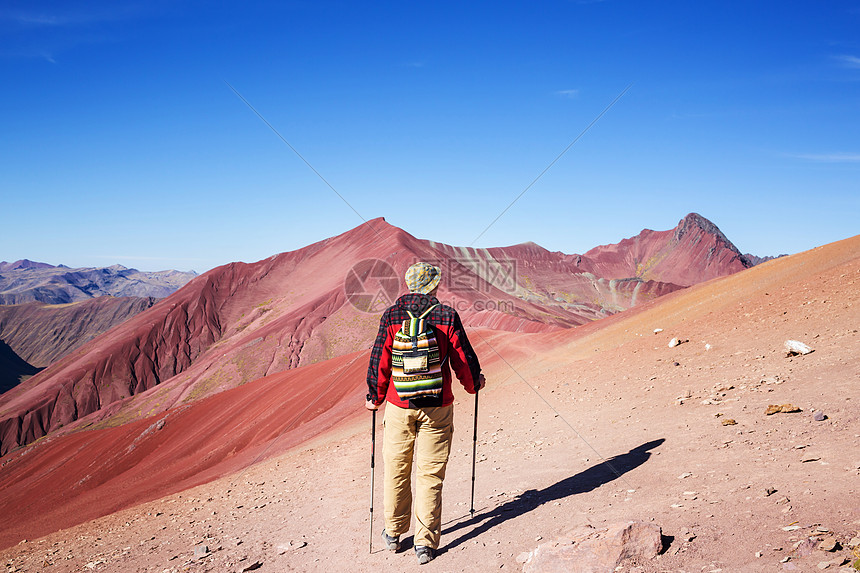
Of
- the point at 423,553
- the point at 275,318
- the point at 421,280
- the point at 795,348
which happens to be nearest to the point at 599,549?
the point at 423,553

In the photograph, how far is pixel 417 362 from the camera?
3932 millimetres

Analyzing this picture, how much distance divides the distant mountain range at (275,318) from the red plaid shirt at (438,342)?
24.9 m

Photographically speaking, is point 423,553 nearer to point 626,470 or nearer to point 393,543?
point 393,543

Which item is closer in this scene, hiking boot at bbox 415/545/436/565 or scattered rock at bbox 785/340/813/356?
hiking boot at bbox 415/545/436/565

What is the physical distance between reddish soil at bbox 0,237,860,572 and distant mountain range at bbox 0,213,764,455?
19.0 m

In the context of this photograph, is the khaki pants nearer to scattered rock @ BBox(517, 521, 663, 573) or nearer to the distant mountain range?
scattered rock @ BBox(517, 521, 663, 573)

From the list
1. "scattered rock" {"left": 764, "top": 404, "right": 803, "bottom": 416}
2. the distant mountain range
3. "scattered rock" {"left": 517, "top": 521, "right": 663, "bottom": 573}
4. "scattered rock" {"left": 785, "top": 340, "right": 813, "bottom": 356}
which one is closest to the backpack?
"scattered rock" {"left": 517, "top": 521, "right": 663, "bottom": 573}

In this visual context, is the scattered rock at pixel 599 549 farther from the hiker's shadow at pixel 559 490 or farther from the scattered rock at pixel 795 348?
the scattered rock at pixel 795 348

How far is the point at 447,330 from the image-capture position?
161 inches

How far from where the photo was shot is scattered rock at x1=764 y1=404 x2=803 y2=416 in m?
5.53

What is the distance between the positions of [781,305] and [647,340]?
2371 millimetres

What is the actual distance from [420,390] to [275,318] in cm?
5532

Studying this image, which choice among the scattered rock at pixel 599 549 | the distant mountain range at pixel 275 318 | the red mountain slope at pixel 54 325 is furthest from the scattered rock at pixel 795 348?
the red mountain slope at pixel 54 325

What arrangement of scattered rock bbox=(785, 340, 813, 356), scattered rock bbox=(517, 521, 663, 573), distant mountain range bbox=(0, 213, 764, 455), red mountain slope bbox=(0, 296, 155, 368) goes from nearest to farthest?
scattered rock bbox=(517, 521, 663, 573) < scattered rock bbox=(785, 340, 813, 356) < distant mountain range bbox=(0, 213, 764, 455) < red mountain slope bbox=(0, 296, 155, 368)
